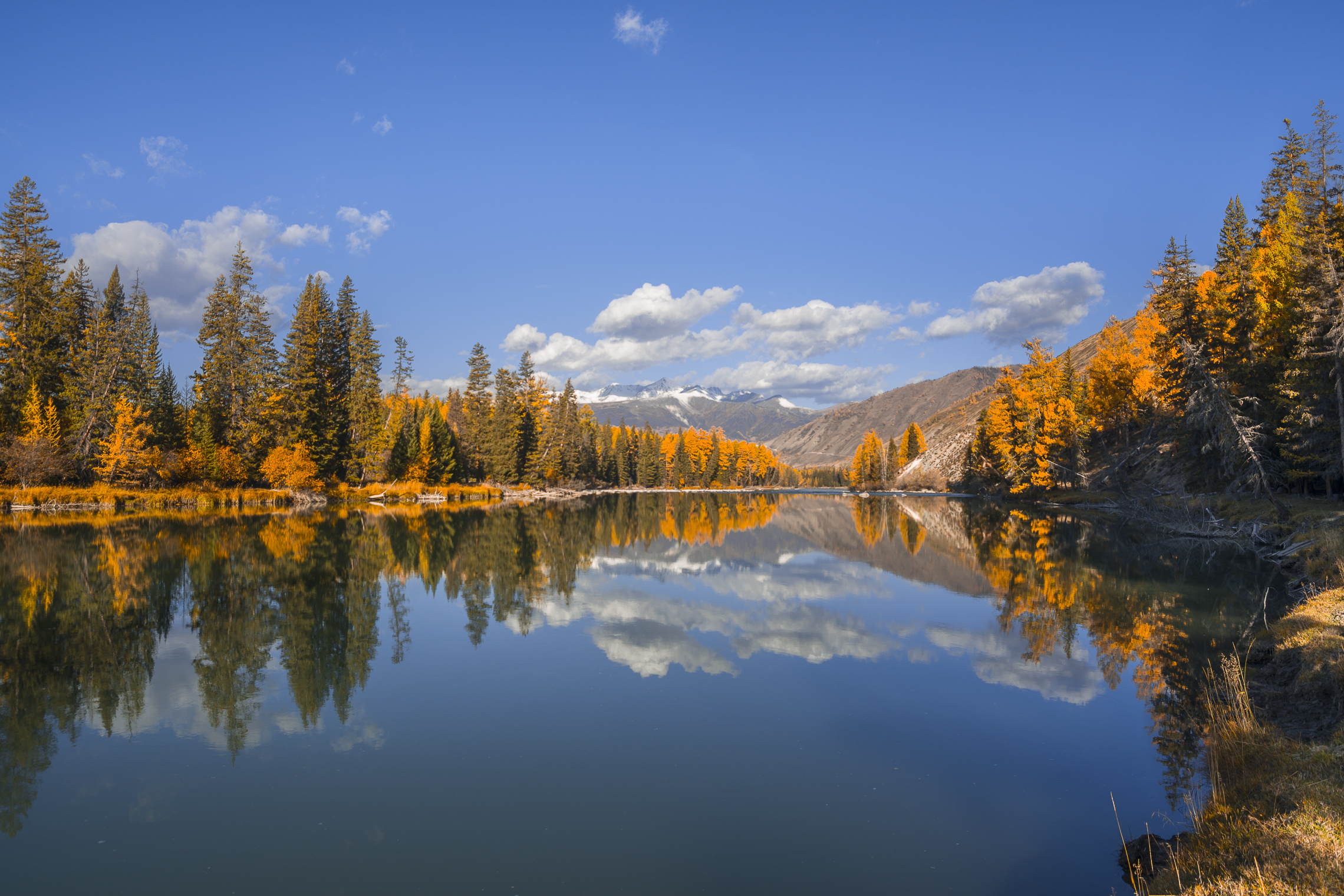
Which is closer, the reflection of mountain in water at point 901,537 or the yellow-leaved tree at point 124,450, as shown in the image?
the reflection of mountain in water at point 901,537

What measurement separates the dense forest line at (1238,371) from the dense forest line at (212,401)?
52064mm

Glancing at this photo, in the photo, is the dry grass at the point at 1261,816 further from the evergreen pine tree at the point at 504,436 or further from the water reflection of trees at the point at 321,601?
the evergreen pine tree at the point at 504,436

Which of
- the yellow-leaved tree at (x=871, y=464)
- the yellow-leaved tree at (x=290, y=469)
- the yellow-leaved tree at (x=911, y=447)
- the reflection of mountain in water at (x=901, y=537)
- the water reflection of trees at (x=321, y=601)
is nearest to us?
the water reflection of trees at (x=321, y=601)

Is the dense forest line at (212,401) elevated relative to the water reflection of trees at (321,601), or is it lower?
A: elevated

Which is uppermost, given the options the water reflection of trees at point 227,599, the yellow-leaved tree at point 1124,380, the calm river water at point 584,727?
the yellow-leaved tree at point 1124,380

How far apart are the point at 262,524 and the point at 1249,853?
134 feet

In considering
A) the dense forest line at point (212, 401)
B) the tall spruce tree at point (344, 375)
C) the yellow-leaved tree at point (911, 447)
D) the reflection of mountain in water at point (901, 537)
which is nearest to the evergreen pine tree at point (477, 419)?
the dense forest line at point (212, 401)

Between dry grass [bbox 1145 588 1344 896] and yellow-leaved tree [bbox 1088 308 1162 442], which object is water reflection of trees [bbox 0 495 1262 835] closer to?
dry grass [bbox 1145 588 1344 896]

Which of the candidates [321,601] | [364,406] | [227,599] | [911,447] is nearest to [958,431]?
[911,447]

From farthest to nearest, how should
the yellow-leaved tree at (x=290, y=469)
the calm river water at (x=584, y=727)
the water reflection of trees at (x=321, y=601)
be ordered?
the yellow-leaved tree at (x=290, y=469) < the water reflection of trees at (x=321, y=601) < the calm river water at (x=584, y=727)

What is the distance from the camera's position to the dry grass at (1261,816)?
16.3 ft

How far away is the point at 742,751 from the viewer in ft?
28.5

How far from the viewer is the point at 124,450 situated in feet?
149

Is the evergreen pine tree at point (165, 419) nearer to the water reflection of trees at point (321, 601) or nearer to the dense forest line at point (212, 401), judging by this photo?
the dense forest line at point (212, 401)
